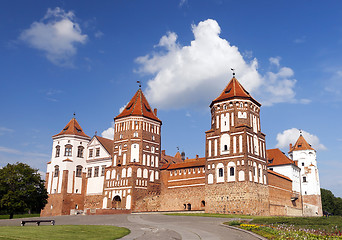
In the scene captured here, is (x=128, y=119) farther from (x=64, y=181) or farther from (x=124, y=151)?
(x=64, y=181)

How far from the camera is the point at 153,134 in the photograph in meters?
61.5

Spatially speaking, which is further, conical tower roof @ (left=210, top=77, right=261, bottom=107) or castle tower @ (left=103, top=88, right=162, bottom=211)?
castle tower @ (left=103, top=88, right=162, bottom=211)

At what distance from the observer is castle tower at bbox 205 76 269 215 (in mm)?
47553

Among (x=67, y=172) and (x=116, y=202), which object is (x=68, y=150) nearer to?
(x=67, y=172)

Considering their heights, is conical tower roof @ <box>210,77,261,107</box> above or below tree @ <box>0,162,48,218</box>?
above

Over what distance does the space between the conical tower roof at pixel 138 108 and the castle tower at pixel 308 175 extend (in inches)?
1409

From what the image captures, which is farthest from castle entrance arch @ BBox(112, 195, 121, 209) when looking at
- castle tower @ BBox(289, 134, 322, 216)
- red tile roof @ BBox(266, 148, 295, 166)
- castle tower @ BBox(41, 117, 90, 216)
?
castle tower @ BBox(289, 134, 322, 216)

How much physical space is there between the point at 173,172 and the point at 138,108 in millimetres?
12999

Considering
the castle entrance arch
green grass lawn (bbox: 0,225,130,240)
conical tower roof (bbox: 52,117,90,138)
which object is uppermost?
conical tower roof (bbox: 52,117,90,138)

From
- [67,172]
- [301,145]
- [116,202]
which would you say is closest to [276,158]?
[301,145]

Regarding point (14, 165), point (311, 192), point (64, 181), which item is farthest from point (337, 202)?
point (14, 165)

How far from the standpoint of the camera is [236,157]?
4912cm

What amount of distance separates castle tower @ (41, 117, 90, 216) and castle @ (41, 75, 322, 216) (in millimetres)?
175

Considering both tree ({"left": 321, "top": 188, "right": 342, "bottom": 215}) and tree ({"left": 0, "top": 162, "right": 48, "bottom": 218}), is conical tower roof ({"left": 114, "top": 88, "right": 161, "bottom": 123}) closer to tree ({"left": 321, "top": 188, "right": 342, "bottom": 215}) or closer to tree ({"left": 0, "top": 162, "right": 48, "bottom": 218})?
tree ({"left": 0, "top": 162, "right": 48, "bottom": 218})
